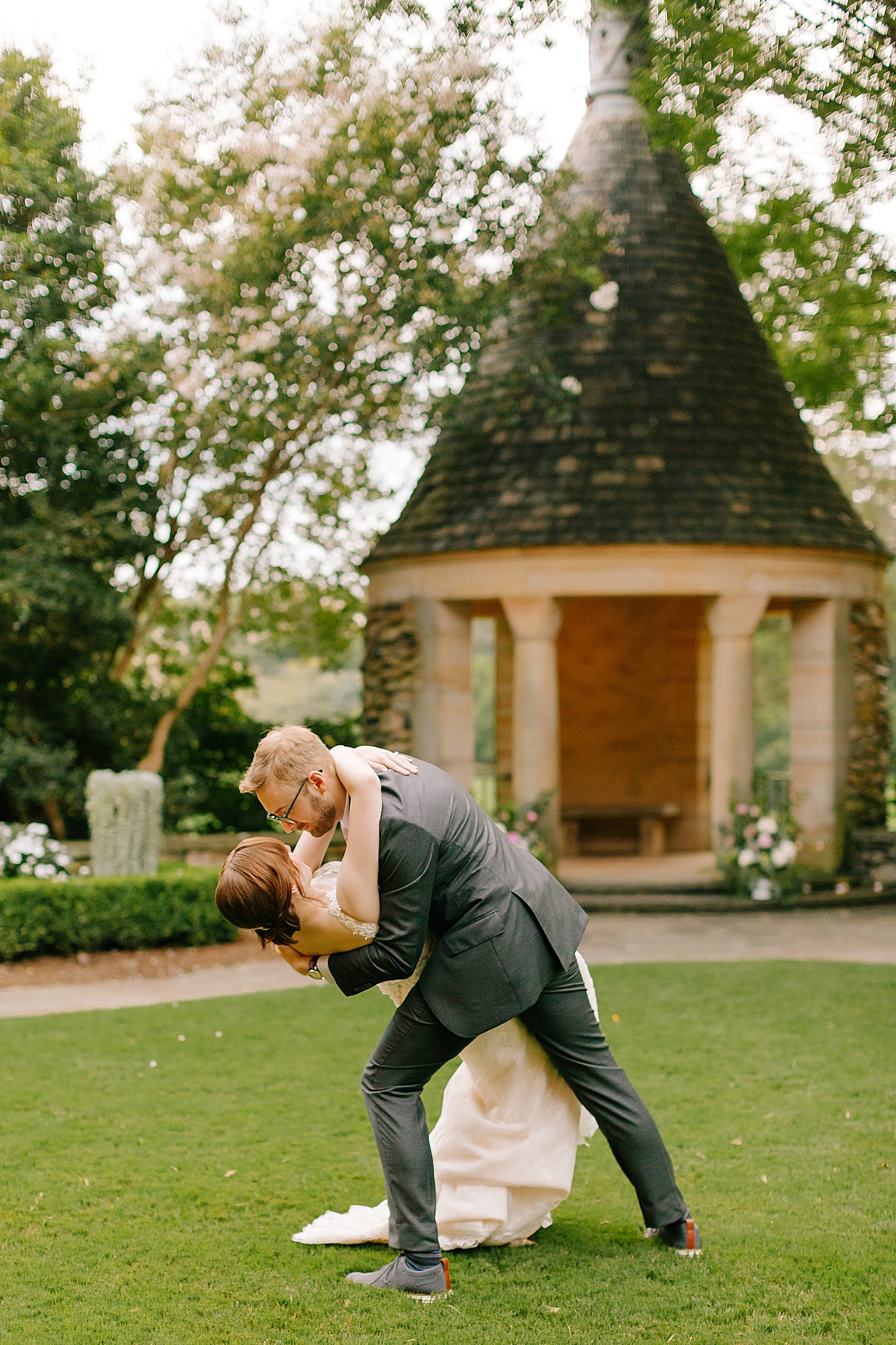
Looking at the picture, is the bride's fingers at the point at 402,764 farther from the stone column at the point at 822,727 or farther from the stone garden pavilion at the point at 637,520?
the stone column at the point at 822,727

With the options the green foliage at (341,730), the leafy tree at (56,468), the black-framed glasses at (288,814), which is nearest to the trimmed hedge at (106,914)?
the leafy tree at (56,468)

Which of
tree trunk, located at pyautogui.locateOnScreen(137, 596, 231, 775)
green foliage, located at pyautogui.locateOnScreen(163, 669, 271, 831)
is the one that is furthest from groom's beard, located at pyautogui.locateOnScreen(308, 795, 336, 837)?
green foliage, located at pyautogui.locateOnScreen(163, 669, 271, 831)

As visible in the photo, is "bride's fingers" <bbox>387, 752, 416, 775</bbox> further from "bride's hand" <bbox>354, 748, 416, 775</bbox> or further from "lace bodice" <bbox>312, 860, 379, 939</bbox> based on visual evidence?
"lace bodice" <bbox>312, 860, 379, 939</bbox>

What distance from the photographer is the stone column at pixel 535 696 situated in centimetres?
1184

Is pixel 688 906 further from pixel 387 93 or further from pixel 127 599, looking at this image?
pixel 387 93

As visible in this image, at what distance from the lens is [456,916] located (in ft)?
11.6

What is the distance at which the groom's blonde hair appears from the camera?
3.30 meters

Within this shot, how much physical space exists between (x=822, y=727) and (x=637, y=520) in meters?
2.95

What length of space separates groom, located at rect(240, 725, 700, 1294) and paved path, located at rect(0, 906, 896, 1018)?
4.50 metres

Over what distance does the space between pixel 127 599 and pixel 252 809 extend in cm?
267

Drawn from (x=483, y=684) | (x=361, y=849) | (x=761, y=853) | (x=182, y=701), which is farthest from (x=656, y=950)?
(x=483, y=684)

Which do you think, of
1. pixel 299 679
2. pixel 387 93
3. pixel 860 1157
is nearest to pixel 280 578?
pixel 387 93

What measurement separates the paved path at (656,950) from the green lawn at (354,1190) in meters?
0.74

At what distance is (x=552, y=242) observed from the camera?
1211cm
